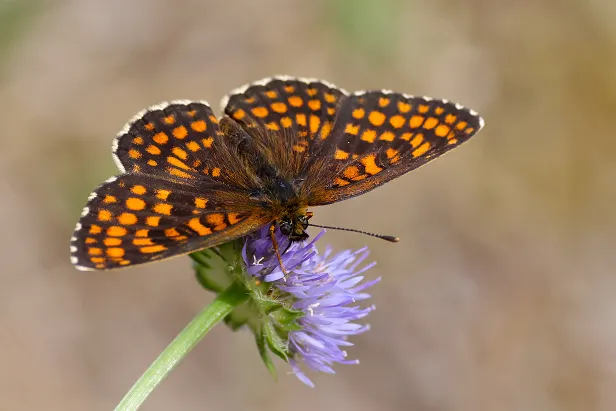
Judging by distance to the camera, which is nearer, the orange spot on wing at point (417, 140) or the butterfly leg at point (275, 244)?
the butterfly leg at point (275, 244)

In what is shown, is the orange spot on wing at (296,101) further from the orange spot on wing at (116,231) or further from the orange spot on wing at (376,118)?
the orange spot on wing at (116,231)

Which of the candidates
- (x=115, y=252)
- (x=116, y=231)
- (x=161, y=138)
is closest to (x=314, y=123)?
(x=161, y=138)

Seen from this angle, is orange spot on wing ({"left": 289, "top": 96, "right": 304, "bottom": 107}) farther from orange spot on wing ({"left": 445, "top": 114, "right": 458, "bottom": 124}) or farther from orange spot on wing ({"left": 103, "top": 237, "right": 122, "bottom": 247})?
orange spot on wing ({"left": 103, "top": 237, "right": 122, "bottom": 247})

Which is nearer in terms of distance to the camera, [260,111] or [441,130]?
[441,130]

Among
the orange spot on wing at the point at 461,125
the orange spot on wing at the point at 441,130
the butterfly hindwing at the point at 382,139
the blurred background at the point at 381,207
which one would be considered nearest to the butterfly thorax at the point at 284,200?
the butterfly hindwing at the point at 382,139

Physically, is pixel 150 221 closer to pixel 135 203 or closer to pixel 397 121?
pixel 135 203

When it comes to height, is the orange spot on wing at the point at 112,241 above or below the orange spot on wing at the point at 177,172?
below

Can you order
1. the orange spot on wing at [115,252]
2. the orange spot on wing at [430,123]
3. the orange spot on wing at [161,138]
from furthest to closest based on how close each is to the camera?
the orange spot on wing at [430,123] < the orange spot on wing at [161,138] < the orange spot on wing at [115,252]

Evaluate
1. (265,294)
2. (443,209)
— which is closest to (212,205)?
(265,294)
